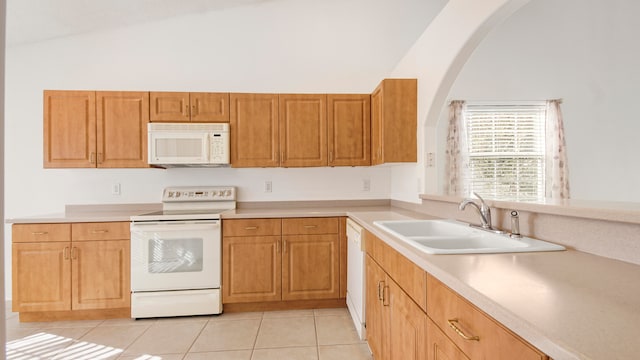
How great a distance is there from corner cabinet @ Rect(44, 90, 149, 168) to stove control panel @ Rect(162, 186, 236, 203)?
15.5 inches

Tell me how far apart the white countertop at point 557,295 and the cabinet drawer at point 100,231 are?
2.45 m

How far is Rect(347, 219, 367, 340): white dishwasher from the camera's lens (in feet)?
6.97

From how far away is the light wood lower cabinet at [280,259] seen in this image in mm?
2643

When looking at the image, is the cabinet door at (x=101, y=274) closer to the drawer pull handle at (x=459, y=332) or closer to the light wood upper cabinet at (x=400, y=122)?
the light wood upper cabinet at (x=400, y=122)

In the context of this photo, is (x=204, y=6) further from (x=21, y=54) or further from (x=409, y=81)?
(x=409, y=81)

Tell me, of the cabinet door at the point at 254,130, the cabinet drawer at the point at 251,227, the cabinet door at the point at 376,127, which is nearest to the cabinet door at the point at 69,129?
the cabinet door at the point at 254,130

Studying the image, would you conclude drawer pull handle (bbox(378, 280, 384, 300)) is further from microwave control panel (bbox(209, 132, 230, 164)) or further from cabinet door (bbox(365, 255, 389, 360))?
microwave control panel (bbox(209, 132, 230, 164))

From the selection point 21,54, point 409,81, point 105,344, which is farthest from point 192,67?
point 105,344

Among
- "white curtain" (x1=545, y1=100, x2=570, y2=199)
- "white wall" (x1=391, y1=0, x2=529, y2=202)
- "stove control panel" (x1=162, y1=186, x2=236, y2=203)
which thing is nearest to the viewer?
"white wall" (x1=391, y1=0, x2=529, y2=202)

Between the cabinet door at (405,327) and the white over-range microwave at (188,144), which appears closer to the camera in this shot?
the cabinet door at (405,327)

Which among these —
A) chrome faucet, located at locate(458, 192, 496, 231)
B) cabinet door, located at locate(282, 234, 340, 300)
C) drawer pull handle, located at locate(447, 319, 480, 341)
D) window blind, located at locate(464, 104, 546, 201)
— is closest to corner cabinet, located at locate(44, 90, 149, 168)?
cabinet door, located at locate(282, 234, 340, 300)

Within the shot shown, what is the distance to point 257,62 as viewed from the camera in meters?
3.22

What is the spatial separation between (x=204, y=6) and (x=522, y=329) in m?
3.63

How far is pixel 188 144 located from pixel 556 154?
4040mm
